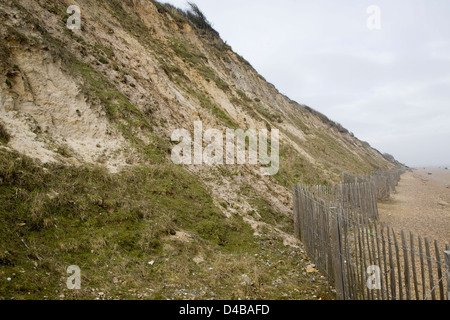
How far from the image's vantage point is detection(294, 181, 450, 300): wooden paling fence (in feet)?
10.2

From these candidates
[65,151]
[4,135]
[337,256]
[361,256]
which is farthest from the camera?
[65,151]

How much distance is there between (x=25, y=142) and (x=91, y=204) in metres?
2.67

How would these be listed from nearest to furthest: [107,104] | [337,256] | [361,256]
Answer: [361,256]
[337,256]
[107,104]

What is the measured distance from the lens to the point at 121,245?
513 cm

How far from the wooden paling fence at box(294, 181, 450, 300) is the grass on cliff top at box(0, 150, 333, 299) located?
1.95ft

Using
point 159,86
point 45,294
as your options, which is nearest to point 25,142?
point 45,294

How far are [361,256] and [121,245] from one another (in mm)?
4525

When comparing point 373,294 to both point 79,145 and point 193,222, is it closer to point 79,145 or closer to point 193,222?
point 193,222

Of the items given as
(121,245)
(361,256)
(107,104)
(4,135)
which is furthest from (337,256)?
(107,104)

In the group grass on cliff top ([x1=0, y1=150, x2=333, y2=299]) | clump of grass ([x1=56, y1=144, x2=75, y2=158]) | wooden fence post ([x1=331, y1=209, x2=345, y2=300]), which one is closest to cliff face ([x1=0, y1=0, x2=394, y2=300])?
clump of grass ([x1=56, y1=144, x2=75, y2=158])

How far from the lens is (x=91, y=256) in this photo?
183 inches

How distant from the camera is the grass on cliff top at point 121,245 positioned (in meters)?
4.05

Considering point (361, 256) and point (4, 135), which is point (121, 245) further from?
point (361, 256)

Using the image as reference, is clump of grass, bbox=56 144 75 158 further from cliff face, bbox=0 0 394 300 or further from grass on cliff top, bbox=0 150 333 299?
grass on cliff top, bbox=0 150 333 299
